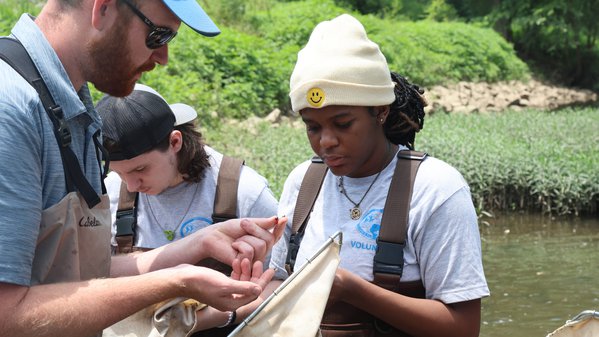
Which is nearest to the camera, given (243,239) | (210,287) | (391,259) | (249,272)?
(210,287)

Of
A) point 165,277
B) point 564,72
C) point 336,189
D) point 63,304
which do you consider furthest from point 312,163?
point 564,72

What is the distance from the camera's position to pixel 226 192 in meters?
3.27

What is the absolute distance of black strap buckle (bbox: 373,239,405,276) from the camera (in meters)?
2.60

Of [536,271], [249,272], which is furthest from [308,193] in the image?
[536,271]

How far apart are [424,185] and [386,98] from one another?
32cm

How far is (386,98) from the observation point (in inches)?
109

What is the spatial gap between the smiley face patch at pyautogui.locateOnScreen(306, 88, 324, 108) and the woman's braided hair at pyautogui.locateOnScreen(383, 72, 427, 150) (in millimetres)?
319

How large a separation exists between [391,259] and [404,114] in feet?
1.92

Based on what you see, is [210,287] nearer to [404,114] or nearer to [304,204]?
[304,204]

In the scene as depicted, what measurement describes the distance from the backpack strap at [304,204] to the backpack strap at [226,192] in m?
0.42

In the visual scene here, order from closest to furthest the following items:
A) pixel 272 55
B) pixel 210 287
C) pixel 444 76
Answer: pixel 210 287 → pixel 272 55 → pixel 444 76

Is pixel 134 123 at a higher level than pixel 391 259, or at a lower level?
higher

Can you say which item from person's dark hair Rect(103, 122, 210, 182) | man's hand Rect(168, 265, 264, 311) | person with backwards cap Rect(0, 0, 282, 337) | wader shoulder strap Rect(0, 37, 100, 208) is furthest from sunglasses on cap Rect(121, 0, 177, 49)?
person's dark hair Rect(103, 122, 210, 182)

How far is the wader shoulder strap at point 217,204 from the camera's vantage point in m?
3.24
